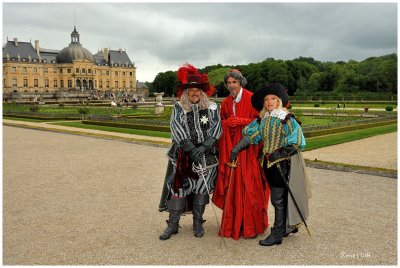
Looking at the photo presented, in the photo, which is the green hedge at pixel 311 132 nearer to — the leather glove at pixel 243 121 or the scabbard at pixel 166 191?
the leather glove at pixel 243 121

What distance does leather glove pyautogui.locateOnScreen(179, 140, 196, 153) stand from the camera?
14.2ft

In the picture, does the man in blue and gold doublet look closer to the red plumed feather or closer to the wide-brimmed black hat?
the wide-brimmed black hat

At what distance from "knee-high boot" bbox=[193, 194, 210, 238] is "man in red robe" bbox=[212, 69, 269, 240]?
181 millimetres

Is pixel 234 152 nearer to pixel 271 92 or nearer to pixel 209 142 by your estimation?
pixel 209 142

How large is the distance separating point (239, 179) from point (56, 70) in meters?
91.7

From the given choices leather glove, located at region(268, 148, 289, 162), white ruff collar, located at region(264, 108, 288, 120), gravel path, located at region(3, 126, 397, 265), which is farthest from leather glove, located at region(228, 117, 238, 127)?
gravel path, located at region(3, 126, 397, 265)

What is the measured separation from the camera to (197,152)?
170 inches

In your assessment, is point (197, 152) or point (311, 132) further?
point (311, 132)

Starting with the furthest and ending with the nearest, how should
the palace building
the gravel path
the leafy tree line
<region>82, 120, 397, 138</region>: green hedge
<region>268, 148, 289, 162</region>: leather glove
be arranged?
the palace building, the leafy tree line, <region>82, 120, 397, 138</region>: green hedge, <region>268, 148, 289, 162</region>: leather glove, the gravel path

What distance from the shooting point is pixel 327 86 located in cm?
5931

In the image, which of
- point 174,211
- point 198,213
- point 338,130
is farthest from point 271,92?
point 338,130

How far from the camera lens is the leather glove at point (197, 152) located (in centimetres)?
432

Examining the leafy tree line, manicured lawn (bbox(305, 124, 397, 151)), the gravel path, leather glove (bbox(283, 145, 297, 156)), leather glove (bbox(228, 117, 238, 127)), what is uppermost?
the leafy tree line

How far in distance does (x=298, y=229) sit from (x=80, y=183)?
404cm
